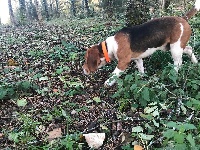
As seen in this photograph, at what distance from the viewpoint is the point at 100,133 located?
367 centimetres

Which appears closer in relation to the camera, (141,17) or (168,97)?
(168,97)

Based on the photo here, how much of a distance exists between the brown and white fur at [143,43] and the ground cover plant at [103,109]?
47 centimetres

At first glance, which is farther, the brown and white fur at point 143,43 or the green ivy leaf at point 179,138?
the brown and white fur at point 143,43

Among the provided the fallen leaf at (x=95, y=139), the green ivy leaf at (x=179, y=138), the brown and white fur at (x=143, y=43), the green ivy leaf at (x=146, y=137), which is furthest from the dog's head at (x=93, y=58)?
the green ivy leaf at (x=179, y=138)

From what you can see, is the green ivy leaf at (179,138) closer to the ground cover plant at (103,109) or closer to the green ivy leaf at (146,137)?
the ground cover plant at (103,109)

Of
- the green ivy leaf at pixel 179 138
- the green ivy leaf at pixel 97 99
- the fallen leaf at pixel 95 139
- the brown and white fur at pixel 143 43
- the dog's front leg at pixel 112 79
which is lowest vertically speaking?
the fallen leaf at pixel 95 139

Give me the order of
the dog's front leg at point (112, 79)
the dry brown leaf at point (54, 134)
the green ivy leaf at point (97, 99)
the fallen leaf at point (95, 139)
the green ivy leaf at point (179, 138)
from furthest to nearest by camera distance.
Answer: the green ivy leaf at point (97, 99), the dog's front leg at point (112, 79), the dry brown leaf at point (54, 134), the fallen leaf at point (95, 139), the green ivy leaf at point (179, 138)

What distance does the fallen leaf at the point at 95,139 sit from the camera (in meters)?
3.49

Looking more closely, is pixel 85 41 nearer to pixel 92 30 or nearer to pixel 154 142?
pixel 92 30

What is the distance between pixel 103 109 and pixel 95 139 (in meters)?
0.97

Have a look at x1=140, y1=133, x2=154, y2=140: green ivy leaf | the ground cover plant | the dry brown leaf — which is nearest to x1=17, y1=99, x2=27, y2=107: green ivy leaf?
the ground cover plant

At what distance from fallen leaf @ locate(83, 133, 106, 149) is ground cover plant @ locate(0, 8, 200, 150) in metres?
0.06

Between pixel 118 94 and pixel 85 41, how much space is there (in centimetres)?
458

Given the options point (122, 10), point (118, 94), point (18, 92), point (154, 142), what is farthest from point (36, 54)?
point (122, 10)
